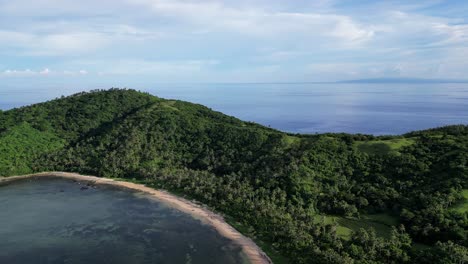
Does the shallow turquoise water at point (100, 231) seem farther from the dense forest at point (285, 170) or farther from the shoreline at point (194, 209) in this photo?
the dense forest at point (285, 170)

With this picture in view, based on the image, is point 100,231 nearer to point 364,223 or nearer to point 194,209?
point 194,209

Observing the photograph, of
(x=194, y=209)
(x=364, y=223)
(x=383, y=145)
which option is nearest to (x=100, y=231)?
(x=194, y=209)

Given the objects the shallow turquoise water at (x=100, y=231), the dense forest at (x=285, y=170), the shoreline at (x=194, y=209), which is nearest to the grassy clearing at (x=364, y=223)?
the dense forest at (x=285, y=170)

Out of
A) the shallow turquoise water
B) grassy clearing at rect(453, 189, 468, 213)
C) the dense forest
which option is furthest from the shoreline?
grassy clearing at rect(453, 189, 468, 213)

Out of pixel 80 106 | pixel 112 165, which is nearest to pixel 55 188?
pixel 112 165

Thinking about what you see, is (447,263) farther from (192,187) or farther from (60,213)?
(60,213)

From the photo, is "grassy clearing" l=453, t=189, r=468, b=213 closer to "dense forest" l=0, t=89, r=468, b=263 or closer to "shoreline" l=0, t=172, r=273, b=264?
"dense forest" l=0, t=89, r=468, b=263
